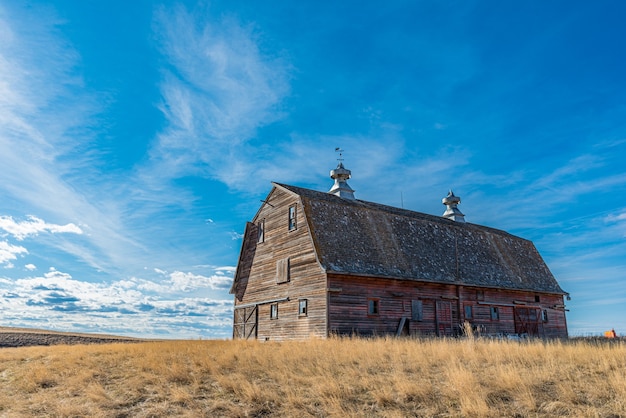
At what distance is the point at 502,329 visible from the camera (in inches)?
1113

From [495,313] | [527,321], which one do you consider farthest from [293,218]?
[527,321]

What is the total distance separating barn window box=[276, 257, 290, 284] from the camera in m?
24.3

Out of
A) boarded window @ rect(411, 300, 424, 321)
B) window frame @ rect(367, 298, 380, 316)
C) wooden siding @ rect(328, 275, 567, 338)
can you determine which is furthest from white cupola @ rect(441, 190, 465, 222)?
window frame @ rect(367, 298, 380, 316)

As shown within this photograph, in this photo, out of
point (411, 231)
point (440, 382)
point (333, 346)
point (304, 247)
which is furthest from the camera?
point (411, 231)

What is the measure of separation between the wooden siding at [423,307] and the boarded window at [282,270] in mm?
3500

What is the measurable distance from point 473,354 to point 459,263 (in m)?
15.5

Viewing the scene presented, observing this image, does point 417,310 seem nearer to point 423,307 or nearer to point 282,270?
point 423,307

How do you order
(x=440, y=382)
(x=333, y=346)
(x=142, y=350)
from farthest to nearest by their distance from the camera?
(x=142, y=350), (x=333, y=346), (x=440, y=382)

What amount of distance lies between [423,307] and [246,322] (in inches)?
396

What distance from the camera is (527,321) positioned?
98.5 feet

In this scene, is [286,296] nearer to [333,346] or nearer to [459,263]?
[333,346]

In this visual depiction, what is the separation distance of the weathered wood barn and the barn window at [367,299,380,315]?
48mm

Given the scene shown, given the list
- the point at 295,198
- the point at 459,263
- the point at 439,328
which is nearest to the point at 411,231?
the point at 459,263

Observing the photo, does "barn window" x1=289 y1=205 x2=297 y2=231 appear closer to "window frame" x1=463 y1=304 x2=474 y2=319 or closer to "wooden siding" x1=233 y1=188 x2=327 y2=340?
"wooden siding" x1=233 y1=188 x2=327 y2=340
